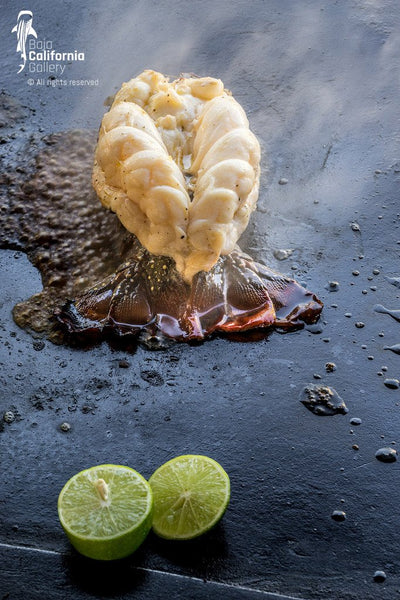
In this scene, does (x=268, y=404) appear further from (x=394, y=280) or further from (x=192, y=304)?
(x=394, y=280)

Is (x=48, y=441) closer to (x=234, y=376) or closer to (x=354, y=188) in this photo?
(x=234, y=376)

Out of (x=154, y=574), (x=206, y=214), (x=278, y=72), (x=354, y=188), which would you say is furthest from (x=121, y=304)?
(x=278, y=72)

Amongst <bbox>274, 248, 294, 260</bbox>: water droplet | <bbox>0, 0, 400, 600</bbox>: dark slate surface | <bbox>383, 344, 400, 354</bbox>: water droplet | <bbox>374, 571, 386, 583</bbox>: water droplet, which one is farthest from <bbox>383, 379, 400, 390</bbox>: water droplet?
<bbox>274, 248, 294, 260</bbox>: water droplet

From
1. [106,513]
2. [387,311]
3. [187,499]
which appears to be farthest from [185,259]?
[106,513]

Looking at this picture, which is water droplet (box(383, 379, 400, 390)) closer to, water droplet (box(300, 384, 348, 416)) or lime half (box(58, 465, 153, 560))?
water droplet (box(300, 384, 348, 416))

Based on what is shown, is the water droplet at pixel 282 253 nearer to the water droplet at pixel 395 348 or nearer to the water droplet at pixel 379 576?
the water droplet at pixel 395 348
